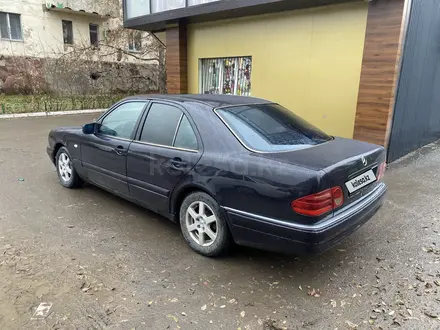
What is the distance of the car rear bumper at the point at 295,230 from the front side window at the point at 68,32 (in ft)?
75.0

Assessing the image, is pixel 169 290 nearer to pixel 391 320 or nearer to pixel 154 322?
pixel 154 322

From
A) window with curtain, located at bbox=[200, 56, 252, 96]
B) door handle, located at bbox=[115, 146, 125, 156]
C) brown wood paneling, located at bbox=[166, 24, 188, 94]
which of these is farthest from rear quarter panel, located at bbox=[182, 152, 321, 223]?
brown wood paneling, located at bbox=[166, 24, 188, 94]

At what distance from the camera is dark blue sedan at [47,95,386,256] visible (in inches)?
103

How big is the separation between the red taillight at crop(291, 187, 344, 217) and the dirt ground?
74 cm

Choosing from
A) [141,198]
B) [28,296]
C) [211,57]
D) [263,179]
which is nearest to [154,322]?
[28,296]

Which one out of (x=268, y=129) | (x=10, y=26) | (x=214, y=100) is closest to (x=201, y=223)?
(x=268, y=129)

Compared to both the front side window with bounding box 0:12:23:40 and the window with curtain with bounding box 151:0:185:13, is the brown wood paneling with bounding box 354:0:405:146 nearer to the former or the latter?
the window with curtain with bounding box 151:0:185:13

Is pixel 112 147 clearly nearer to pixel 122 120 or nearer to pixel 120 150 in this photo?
pixel 120 150

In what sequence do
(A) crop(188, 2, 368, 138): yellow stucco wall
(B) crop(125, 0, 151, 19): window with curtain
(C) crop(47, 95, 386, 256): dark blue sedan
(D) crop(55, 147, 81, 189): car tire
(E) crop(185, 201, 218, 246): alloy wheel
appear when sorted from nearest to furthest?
(C) crop(47, 95, 386, 256): dark blue sedan, (E) crop(185, 201, 218, 246): alloy wheel, (D) crop(55, 147, 81, 189): car tire, (A) crop(188, 2, 368, 138): yellow stucco wall, (B) crop(125, 0, 151, 19): window with curtain

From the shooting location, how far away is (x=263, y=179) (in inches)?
107

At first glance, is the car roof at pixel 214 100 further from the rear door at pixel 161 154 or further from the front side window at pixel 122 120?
the front side window at pixel 122 120

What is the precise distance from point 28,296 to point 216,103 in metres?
2.42

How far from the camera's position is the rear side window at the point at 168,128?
3400mm

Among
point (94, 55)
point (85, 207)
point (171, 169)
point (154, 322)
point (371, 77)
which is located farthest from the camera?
point (94, 55)
